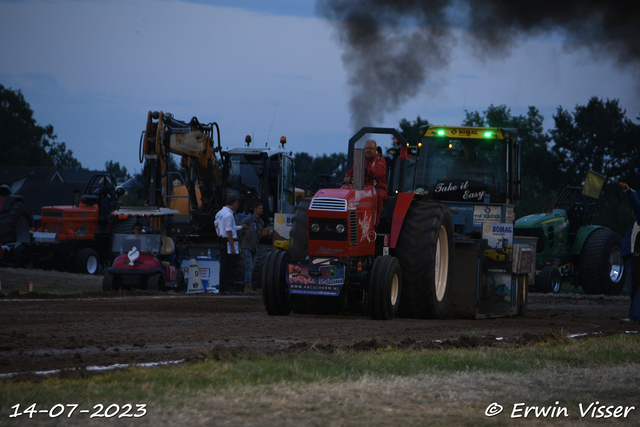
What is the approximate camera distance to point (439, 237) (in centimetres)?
1152

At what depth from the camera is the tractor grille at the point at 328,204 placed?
33.3 ft

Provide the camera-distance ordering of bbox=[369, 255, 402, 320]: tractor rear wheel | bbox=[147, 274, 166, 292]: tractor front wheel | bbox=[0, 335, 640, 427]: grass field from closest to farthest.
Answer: bbox=[0, 335, 640, 427]: grass field < bbox=[369, 255, 402, 320]: tractor rear wheel < bbox=[147, 274, 166, 292]: tractor front wheel

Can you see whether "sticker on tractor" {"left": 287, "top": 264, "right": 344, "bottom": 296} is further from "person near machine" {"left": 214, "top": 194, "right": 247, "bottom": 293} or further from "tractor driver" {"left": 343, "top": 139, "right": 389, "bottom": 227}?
"person near machine" {"left": 214, "top": 194, "right": 247, "bottom": 293}

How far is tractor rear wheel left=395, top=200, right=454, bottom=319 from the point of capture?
10.6 m

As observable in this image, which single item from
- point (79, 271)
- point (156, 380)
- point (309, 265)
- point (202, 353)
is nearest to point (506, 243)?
point (309, 265)

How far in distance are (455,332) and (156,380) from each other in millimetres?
4773

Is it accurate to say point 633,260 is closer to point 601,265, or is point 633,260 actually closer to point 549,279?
point 549,279

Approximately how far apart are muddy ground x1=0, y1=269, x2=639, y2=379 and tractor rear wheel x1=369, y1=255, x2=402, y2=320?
0.68 feet

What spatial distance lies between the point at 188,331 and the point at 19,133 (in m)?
77.6

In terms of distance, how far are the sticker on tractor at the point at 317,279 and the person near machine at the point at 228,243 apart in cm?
640

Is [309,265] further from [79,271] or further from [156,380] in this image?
[79,271]

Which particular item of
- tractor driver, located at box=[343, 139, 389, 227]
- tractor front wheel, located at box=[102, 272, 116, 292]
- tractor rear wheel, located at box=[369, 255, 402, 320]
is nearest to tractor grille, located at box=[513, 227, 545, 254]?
tractor front wheel, located at box=[102, 272, 116, 292]

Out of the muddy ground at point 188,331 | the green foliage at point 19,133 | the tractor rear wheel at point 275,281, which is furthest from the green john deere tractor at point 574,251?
the green foliage at point 19,133

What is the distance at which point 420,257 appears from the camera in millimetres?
10641
